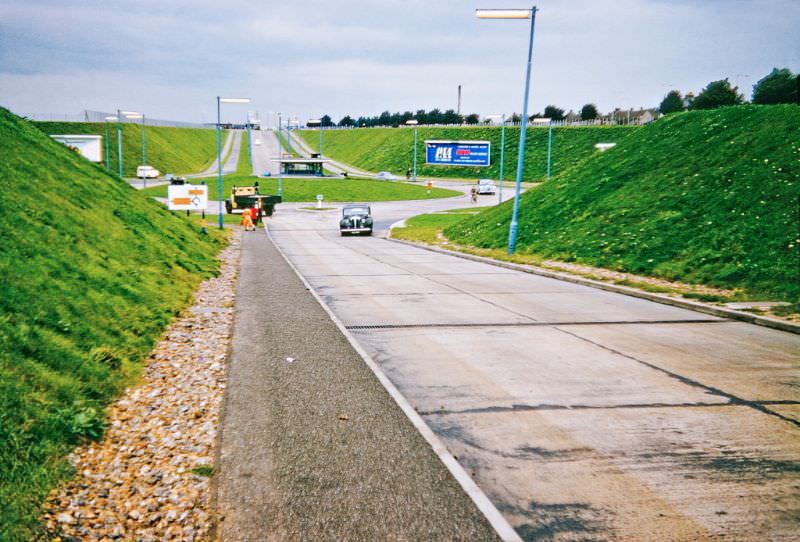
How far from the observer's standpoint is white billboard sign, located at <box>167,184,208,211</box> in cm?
2783

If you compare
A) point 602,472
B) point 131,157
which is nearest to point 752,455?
point 602,472

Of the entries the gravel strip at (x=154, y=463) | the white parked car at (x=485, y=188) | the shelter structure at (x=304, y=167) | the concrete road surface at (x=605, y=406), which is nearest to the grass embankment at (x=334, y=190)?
the white parked car at (x=485, y=188)

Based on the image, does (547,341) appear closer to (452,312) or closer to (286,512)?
(452,312)

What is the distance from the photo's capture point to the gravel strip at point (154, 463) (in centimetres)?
433

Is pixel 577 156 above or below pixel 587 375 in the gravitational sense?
above

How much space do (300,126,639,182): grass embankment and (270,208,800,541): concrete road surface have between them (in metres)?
69.4

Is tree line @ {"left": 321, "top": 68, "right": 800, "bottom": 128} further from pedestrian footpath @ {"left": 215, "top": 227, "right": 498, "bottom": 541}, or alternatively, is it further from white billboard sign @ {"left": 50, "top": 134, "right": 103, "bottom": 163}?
white billboard sign @ {"left": 50, "top": 134, "right": 103, "bottom": 163}

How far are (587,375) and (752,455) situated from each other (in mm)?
2650

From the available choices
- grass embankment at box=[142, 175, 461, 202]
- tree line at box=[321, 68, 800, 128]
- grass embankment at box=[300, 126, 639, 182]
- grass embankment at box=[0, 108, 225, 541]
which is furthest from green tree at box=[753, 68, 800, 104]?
grass embankment at box=[300, 126, 639, 182]

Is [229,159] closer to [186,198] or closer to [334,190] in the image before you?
[334,190]

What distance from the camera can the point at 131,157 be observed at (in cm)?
9319

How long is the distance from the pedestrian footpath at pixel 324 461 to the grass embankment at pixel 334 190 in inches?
2243

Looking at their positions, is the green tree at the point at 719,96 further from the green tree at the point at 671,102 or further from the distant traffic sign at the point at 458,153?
the green tree at the point at 671,102

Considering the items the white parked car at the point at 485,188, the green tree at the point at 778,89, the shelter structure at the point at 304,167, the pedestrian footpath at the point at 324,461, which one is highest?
the green tree at the point at 778,89
